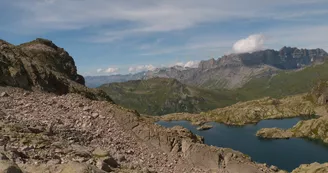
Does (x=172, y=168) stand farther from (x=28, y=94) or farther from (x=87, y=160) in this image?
Result: (x=28, y=94)

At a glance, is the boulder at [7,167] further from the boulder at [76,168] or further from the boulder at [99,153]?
the boulder at [99,153]

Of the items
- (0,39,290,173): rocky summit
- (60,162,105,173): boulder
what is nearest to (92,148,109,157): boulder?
(0,39,290,173): rocky summit

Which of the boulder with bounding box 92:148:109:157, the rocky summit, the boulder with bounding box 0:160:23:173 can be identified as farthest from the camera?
the boulder with bounding box 92:148:109:157

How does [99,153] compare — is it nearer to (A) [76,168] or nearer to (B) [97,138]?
(B) [97,138]

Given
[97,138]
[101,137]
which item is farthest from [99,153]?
[101,137]

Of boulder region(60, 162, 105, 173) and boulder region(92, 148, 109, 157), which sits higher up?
boulder region(60, 162, 105, 173)

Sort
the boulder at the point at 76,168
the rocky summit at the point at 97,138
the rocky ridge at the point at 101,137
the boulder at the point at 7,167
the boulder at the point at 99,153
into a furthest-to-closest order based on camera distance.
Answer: the boulder at the point at 99,153, the rocky ridge at the point at 101,137, the rocky summit at the point at 97,138, the boulder at the point at 76,168, the boulder at the point at 7,167

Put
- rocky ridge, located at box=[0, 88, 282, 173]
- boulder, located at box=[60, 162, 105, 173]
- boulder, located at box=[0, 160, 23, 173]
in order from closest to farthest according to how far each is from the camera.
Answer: boulder, located at box=[0, 160, 23, 173]
boulder, located at box=[60, 162, 105, 173]
rocky ridge, located at box=[0, 88, 282, 173]

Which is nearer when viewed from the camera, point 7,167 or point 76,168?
point 7,167

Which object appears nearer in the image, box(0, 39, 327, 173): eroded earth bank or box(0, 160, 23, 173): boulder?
box(0, 160, 23, 173): boulder

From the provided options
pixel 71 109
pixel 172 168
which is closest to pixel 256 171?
pixel 172 168

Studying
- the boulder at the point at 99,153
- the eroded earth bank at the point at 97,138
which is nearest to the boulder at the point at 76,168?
the eroded earth bank at the point at 97,138

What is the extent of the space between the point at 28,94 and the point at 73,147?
13417mm

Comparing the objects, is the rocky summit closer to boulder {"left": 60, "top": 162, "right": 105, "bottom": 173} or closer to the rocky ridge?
the rocky ridge
